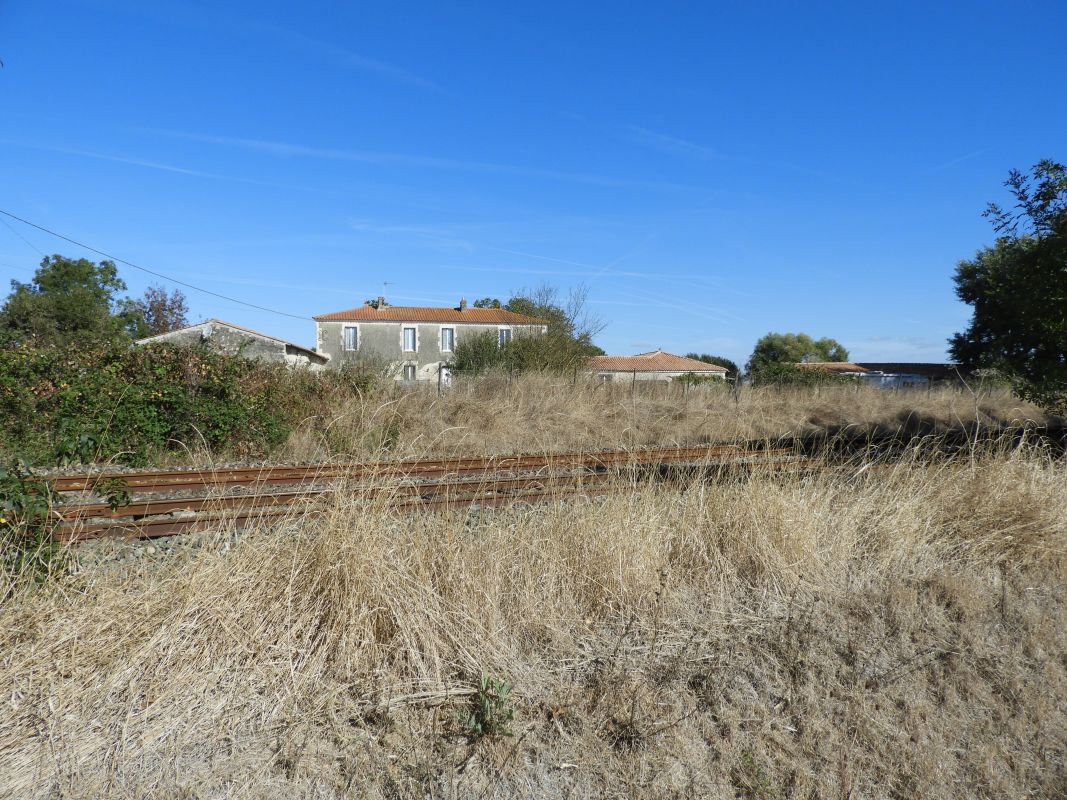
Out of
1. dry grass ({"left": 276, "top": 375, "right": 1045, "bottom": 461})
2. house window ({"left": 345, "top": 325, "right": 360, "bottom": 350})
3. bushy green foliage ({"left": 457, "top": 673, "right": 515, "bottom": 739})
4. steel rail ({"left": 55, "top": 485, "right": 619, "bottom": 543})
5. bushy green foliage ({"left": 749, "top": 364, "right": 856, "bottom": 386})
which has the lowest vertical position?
bushy green foliage ({"left": 457, "top": 673, "right": 515, "bottom": 739})

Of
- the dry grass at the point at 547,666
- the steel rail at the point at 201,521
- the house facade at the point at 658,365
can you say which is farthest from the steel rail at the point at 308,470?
the house facade at the point at 658,365

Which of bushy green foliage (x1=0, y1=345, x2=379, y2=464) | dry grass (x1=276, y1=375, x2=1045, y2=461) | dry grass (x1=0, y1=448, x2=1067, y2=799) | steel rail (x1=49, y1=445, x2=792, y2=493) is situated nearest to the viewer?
dry grass (x1=0, y1=448, x2=1067, y2=799)

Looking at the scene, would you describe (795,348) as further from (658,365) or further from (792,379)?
(792,379)

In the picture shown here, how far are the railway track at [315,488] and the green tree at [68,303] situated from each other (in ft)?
98.9

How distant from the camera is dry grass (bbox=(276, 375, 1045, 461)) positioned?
12.5 m

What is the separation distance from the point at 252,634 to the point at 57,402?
424 inches

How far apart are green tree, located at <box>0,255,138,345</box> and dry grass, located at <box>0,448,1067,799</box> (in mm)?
34767

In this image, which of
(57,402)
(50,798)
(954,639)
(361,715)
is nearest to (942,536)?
(954,639)

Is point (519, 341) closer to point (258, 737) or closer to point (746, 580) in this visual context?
point (746, 580)

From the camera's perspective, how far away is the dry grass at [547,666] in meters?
2.73

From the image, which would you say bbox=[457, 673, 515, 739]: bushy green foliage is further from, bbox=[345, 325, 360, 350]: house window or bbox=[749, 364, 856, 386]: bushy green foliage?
bbox=[345, 325, 360, 350]: house window

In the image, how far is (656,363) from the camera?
6216 cm

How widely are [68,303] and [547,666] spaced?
54806 millimetres

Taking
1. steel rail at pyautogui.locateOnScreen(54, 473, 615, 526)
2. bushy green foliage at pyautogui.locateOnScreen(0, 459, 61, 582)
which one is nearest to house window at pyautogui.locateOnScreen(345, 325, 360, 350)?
steel rail at pyautogui.locateOnScreen(54, 473, 615, 526)
